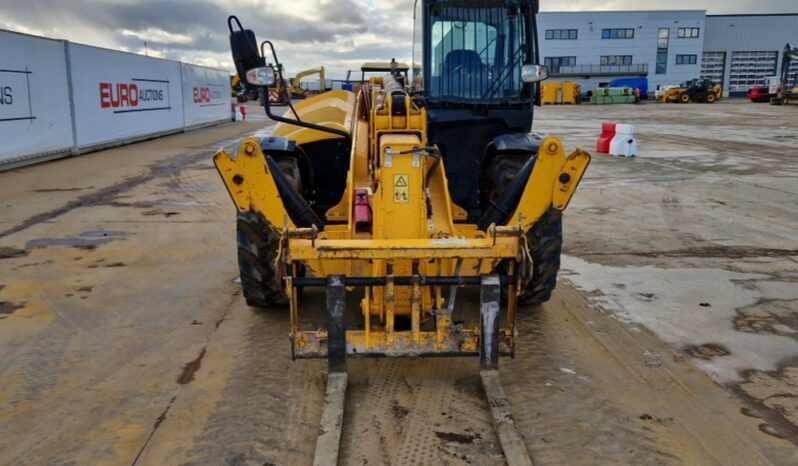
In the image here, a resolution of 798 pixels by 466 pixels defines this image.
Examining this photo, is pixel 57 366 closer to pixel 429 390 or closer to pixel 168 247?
pixel 429 390

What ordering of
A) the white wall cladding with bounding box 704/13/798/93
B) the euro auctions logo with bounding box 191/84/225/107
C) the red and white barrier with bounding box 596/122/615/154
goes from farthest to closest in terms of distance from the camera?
the white wall cladding with bounding box 704/13/798/93 < the euro auctions logo with bounding box 191/84/225/107 < the red and white barrier with bounding box 596/122/615/154

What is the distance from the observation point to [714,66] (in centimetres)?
6856

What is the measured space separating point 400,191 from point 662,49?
69645mm

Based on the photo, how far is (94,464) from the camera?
121 inches

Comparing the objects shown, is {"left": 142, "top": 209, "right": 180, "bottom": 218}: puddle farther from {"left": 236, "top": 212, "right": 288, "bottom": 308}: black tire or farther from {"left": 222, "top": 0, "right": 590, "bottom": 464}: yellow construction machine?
{"left": 236, "top": 212, "right": 288, "bottom": 308}: black tire

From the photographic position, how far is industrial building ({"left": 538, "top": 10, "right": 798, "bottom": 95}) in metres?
64.5

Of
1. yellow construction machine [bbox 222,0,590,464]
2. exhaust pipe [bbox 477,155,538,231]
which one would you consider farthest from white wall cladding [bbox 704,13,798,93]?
exhaust pipe [bbox 477,155,538,231]

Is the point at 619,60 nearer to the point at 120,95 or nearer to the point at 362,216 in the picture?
the point at 120,95

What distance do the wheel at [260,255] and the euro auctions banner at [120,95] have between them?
13781mm

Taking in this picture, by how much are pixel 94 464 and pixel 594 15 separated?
68.5 meters

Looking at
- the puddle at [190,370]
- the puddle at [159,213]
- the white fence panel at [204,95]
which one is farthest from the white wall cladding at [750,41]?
the puddle at [190,370]

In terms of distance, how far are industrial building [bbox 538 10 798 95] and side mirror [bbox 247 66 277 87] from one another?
63032 mm

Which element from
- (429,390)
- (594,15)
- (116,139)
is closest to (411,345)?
(429,390)

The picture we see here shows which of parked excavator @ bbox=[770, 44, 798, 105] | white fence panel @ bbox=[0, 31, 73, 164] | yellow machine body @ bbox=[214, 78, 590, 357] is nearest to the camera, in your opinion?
yellow machine body @ bbox=[214, 78, 590, 357]
